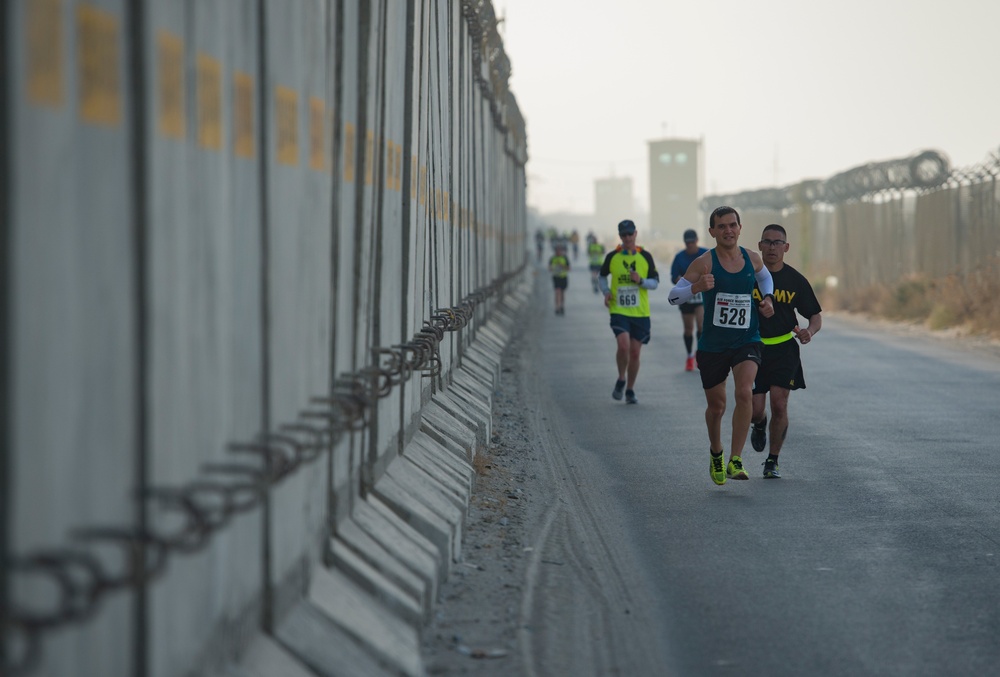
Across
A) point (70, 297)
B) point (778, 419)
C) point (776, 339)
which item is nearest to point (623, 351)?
point (776, 339)

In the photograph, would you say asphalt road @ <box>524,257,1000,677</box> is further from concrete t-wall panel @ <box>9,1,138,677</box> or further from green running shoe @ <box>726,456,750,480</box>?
concrete t-wall panel @ <box>9,1,138,677</box>

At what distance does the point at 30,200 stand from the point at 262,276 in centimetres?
158

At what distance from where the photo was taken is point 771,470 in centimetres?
939

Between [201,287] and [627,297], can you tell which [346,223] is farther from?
[627,297]

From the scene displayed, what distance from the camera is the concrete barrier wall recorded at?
2500mm

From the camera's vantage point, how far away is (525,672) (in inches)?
197

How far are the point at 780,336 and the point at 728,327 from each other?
0.64 metres

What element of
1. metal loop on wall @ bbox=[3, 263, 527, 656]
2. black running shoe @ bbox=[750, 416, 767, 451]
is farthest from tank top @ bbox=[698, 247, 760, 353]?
metal loop on wall @ bbox=[3, 263, 527, 656]

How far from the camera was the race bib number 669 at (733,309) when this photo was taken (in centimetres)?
896

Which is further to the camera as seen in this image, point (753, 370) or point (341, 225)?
point (753, 370)

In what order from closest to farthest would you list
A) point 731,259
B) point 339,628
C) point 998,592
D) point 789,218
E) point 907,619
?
point 339,628, point 907,619, point 998,592, point 731,259, point 789,218

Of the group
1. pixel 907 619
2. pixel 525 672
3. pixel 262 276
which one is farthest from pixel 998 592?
pixel 262 276

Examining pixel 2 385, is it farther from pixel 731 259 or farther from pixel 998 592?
pixel 731 259

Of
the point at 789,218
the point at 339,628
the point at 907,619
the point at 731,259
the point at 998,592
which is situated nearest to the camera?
the point at 339,628
